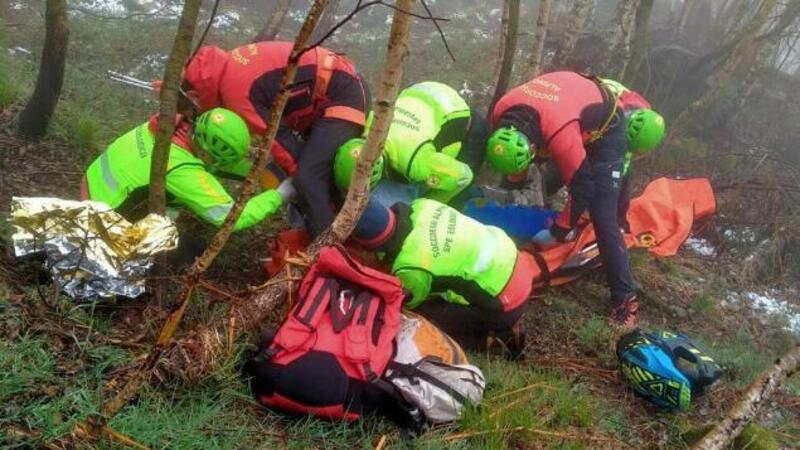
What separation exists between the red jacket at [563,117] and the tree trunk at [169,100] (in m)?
2.41

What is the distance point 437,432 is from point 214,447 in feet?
3.00

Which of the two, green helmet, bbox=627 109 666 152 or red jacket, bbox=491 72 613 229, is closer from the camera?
red jacket, bbox=491 72 613 229

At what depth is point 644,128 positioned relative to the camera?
15.9 ft

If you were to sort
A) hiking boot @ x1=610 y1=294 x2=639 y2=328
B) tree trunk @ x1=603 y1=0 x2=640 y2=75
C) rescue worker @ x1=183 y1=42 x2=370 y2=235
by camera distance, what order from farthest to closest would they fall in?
tree trunk @ x1=603 y1=0 x2=640 y2=75 → hiking boot @ x1=610 y1=294 x2=639 y2=328 → rescue worker @ x1=183 y1=42 x2=370 y2=235

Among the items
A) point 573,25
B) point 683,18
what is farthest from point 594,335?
point 683,18

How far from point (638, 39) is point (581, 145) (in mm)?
2836

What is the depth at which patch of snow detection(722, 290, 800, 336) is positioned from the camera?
5.33 metres

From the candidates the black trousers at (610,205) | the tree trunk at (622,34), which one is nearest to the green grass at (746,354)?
the black trousers at (610,205)

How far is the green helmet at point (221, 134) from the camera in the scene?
11.1ft

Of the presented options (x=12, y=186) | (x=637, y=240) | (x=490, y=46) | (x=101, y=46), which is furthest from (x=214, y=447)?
(x=490, y=46)

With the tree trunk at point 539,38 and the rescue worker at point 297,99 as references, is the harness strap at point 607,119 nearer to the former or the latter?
the tree trunk at point 539,38

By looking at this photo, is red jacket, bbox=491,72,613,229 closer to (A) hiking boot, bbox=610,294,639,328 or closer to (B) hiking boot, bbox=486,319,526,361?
(A) hiking boot, bbox=610,294,639,328

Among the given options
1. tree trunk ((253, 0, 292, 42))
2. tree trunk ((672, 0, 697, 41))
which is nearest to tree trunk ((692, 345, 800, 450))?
tree trunk ((253, 0, 292, 42))

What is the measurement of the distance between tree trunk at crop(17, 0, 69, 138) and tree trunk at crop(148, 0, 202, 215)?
2.15m
